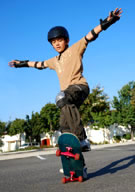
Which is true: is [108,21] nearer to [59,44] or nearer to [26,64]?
[59,44]

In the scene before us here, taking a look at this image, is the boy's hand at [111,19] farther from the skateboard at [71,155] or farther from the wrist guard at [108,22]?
the skateboard at [71,155]

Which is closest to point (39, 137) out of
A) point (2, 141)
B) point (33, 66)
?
point (2, 141)

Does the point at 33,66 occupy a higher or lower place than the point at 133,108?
lower

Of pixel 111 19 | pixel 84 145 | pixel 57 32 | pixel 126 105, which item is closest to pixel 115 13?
pixel 111 19

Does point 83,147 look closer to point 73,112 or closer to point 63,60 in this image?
point 73,112

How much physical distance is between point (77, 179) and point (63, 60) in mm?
1806

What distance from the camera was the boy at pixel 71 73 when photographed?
9.07ft

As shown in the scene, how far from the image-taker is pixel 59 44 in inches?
132

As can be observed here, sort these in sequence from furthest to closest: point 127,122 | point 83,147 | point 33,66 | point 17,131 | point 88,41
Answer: point 17,131 → point 127,122 → point 33,66 → point 88,41 → point 83,147

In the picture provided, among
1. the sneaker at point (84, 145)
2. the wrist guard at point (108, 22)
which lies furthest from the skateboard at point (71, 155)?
the wrist guard at point (108, 22)

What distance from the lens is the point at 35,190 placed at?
88.5 inches

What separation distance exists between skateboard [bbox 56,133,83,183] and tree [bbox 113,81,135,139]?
33.1 metres

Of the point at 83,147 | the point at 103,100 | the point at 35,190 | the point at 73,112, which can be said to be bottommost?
the point at 35,190

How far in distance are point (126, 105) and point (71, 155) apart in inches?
1383
